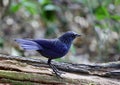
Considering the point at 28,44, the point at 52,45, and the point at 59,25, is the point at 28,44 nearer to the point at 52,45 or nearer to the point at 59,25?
the point at 52,45

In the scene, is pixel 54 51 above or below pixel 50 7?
below

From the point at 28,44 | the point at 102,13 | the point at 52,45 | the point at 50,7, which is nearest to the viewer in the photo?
the point at 28,44

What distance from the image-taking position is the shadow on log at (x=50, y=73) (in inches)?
128

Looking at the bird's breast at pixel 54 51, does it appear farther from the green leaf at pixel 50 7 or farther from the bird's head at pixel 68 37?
the green leaf at pixel 50 7

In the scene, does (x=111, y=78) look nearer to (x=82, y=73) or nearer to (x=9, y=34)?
(x=82, y=73)

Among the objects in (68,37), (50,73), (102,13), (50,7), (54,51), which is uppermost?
(50,7)

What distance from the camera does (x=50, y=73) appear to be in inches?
136

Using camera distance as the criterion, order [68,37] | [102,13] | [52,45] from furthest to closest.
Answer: [102,13], [68,37], [52,45]

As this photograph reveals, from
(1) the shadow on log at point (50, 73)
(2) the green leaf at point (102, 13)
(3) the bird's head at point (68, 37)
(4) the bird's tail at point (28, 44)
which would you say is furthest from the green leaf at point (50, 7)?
(4) the bird's tail at point (28, 44)

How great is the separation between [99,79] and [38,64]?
61cm

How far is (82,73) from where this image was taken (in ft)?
12.0

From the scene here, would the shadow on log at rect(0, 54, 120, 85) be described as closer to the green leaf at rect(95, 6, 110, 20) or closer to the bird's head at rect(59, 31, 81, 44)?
the bird's head at rect(59, 31, 81, 44)

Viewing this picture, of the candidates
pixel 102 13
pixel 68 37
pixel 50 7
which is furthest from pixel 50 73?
pixel 50 7

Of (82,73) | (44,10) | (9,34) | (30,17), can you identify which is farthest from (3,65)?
(30,17)
